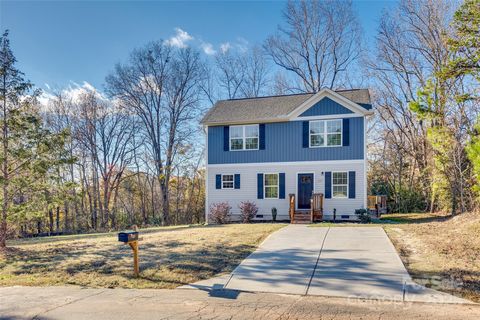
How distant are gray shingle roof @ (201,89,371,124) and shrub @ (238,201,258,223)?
13.9 ft

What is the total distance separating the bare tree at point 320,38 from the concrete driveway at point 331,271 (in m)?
21.3

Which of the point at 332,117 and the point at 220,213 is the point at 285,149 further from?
the point at 220,213

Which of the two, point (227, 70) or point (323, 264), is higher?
point (227, 70)

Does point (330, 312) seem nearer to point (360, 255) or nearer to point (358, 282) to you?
point (358, 282)

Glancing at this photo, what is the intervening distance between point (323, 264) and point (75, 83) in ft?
85.2

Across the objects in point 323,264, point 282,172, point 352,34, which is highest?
point 352,34

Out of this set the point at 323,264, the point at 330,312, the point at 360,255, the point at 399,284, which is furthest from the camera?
the point at 360,255

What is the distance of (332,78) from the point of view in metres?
27.7

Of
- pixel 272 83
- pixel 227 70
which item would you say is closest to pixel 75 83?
pixel 227 70

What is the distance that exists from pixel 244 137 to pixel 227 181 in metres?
2.41

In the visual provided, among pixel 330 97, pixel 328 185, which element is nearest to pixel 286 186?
pixel 328 185

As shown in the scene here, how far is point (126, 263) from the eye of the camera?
7.01 m

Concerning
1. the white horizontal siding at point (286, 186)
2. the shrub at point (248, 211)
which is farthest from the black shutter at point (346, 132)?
the shrub at point (248, 211)

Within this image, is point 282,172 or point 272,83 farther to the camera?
point 272,83
